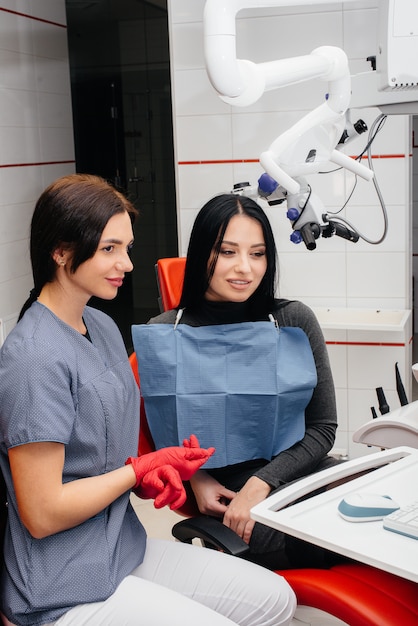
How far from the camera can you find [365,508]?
1.51 metres

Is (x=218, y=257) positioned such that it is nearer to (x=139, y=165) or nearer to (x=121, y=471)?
(x=121, y=471)

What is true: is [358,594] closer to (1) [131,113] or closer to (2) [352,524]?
(2) [352,524]

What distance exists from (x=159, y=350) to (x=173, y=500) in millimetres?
487

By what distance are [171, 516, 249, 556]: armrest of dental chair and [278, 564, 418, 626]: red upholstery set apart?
0.14 m

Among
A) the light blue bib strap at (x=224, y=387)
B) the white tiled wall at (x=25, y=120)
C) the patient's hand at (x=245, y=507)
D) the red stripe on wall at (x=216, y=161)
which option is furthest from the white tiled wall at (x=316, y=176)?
the patient's hand at (x=245, y=507)

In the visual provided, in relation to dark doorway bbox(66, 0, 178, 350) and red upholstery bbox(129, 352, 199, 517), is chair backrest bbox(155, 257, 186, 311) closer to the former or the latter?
red upholstery bbox(129, 352, 199, 517)

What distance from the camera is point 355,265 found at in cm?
362

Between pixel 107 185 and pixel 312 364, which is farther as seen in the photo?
pixel 312 364

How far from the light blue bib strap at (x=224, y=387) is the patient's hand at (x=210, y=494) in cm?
7

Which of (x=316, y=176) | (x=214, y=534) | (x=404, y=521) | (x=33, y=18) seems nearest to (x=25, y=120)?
(x=33, y=18)

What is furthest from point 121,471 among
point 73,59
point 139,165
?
point 73,59

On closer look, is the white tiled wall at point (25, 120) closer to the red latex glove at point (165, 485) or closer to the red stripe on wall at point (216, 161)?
the red stripe on wall at point (216, 161)

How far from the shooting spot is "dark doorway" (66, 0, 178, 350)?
6.11 metres

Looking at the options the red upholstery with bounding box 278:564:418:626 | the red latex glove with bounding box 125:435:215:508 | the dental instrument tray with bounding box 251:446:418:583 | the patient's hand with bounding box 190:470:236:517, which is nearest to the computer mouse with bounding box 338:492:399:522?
the dental instrument tray with bounding box 251:446:418:583
